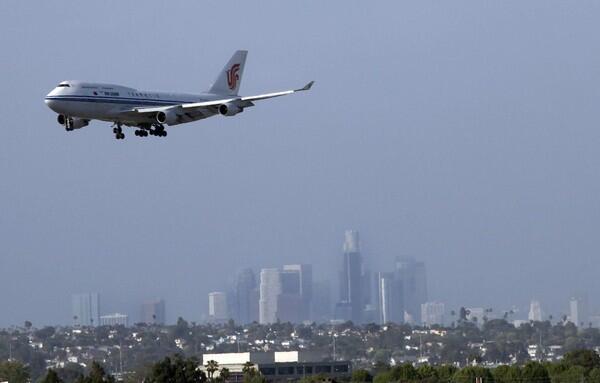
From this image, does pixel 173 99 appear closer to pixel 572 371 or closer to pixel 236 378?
pixel 572 371

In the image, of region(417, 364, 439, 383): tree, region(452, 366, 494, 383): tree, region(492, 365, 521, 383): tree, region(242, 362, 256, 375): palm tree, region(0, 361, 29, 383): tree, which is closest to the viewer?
region(492, 365, 521, 383): tree

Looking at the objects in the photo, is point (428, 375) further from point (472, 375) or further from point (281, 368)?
point (281, 368)

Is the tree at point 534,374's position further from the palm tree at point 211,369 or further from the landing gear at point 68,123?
the landing gear at point 68,123

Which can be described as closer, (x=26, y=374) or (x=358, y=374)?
(x=358, y=374)

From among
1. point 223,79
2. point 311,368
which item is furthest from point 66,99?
point 311,368

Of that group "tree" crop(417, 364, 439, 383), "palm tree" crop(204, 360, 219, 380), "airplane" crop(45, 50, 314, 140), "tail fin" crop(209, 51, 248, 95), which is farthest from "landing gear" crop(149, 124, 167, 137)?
"palm tree" crop(204, 360, 219, 380)

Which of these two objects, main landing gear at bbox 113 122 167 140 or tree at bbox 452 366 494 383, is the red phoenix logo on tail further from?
tree at bbox 452 366 494 383

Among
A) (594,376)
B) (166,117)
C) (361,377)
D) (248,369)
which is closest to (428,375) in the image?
(361,377)
